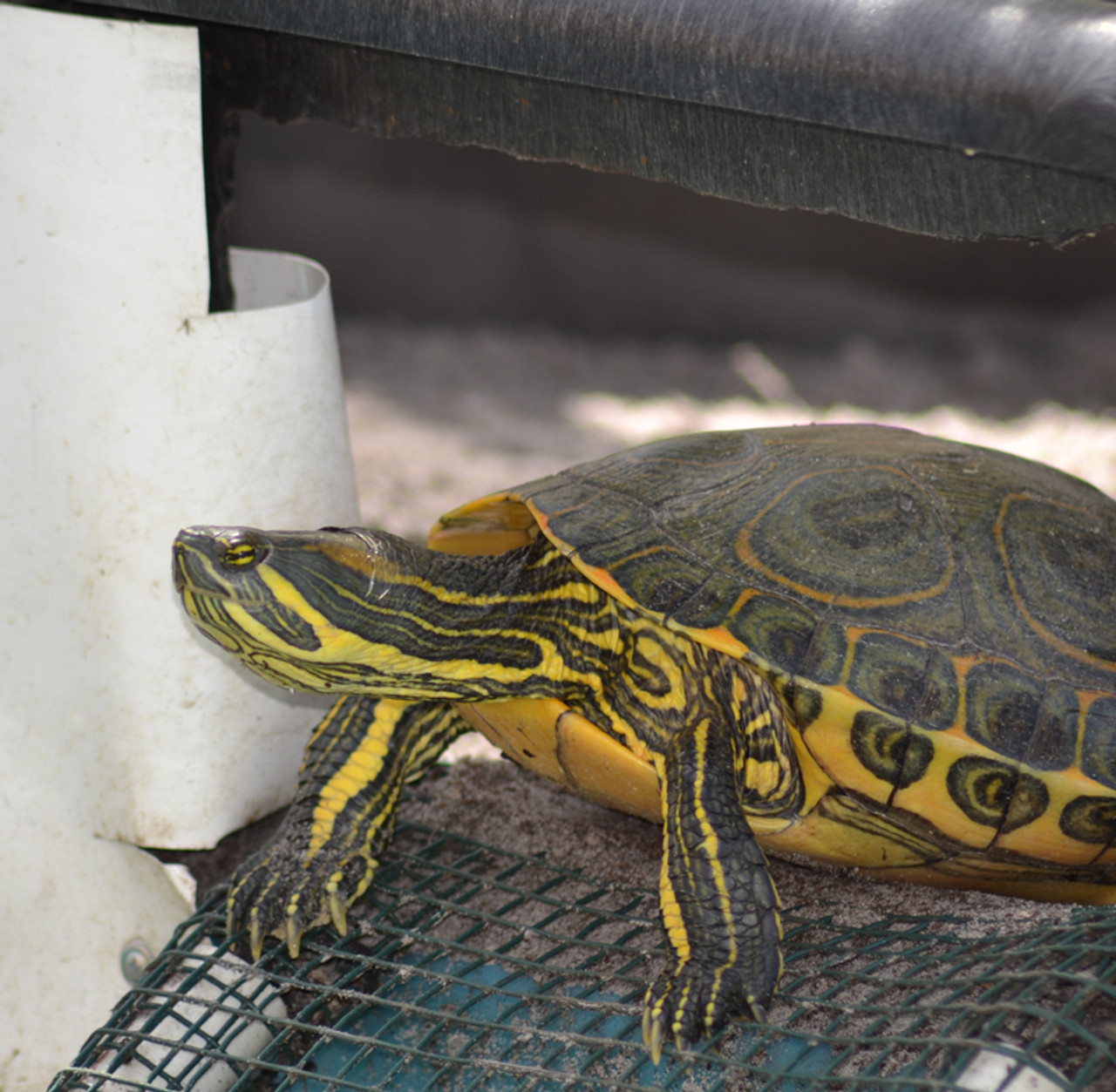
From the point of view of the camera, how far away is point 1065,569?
6.11ft

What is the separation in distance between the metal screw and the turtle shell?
1277 mm

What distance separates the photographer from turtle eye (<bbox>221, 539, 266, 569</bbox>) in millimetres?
1727

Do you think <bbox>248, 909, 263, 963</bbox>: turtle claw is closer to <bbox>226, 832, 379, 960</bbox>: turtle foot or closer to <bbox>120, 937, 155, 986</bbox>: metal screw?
<bbox>226, 832, 379, 960</bbox>: turtle foot

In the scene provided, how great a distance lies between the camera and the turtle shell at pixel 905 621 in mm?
1682

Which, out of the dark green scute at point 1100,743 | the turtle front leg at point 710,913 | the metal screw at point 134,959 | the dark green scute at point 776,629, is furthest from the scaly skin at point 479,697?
the dark green scute at point 1100,743

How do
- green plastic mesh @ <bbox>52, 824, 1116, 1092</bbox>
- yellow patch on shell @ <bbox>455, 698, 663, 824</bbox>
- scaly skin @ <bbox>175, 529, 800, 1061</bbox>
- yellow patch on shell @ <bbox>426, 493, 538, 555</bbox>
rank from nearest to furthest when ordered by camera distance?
green plastic mesh @ <bbox>52, 824, 1116, 1092</bbox>
scaly skin @ <bbox>175, 529, 800, 1061</bbox>
yellow patch on shell @ <bbox>455, 698, 663, 824</bbox>
yellow patch on shell @ <bbox>426, 493, 538, 555</bbox>

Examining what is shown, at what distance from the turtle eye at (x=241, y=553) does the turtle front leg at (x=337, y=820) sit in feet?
1.57

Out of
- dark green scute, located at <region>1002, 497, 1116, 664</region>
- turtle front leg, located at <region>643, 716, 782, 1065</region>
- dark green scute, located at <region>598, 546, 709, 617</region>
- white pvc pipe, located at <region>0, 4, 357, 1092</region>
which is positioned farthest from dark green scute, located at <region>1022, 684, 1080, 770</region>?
white pvc pipe, located at <region>0, 4, 357, 1092</region>

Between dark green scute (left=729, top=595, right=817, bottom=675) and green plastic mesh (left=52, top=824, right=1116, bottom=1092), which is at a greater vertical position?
dark green scute (left=729, top=595, right=817, bottom=675)

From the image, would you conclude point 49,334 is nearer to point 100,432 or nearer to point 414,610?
point 100,432

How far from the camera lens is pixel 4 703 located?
6.95 ft

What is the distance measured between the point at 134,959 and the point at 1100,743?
6.39 ft

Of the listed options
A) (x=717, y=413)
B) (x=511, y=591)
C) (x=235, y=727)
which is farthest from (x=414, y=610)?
(x=717, y=413)

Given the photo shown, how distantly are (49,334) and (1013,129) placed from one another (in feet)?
5.84
